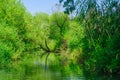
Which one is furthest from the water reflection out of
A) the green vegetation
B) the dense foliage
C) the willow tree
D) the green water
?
the willow tree

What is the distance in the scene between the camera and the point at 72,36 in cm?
6550

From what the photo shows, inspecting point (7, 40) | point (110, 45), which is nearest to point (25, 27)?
point (7, 40)

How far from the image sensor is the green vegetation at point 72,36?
2869 centimetres

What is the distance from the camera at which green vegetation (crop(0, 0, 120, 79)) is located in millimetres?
28688

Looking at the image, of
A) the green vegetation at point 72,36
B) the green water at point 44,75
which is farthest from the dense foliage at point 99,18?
the green water at point 44,75

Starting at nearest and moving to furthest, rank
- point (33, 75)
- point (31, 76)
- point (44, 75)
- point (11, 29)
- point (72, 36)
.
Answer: point (31, 76), point (33, 75), point (44, 75), point (11, 29), point (72, 36)

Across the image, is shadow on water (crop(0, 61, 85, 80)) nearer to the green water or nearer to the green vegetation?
the green water

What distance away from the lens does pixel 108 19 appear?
94.5 ft

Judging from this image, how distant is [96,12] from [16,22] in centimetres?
3759

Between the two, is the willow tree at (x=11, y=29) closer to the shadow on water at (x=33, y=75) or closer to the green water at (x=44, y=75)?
the green water at (x=44, y=75)

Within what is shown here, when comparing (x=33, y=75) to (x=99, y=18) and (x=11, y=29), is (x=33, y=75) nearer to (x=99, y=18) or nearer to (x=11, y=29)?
(x=99, y=18)

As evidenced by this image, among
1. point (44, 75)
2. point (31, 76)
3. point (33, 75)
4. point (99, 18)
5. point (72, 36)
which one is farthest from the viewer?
point (72, 36)

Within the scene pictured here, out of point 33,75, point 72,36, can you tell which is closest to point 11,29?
point 72,36

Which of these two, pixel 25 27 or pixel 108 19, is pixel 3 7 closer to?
pixel 25 27
